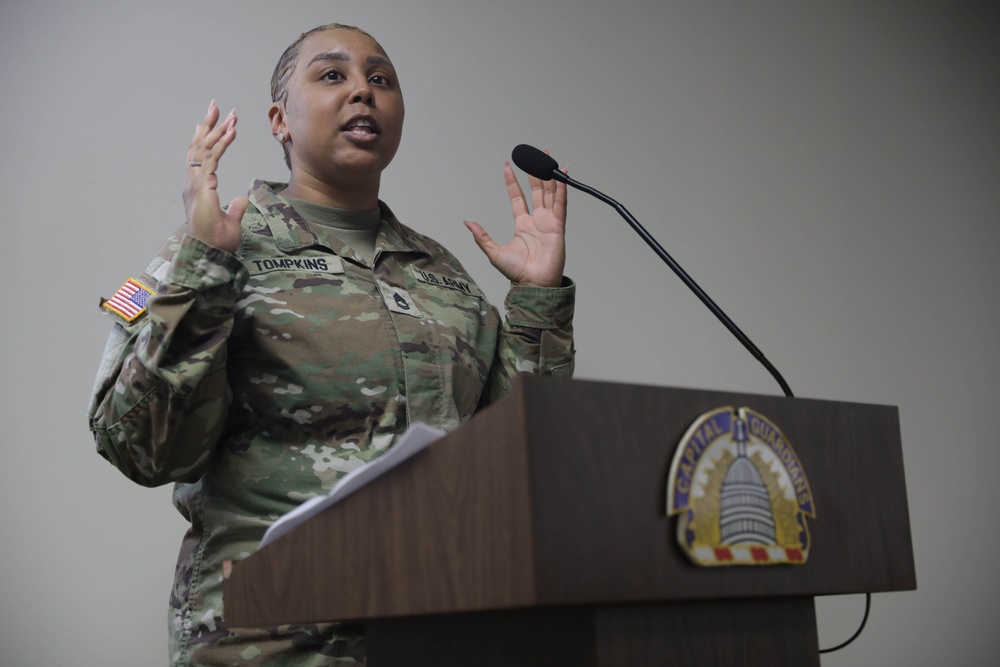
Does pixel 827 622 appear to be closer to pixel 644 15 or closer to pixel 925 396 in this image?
pixel 925 396

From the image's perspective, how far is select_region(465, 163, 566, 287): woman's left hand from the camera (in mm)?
1691

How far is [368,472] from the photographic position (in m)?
0.85

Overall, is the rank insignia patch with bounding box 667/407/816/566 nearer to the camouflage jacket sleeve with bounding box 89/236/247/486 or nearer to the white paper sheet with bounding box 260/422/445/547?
the white paper sheet with bounding box 260/422/445/547

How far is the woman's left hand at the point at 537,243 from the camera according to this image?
1.69 m

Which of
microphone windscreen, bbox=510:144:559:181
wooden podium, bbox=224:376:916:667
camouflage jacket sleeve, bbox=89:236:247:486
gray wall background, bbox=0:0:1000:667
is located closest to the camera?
wooden podium, bbox=224:376:916:667

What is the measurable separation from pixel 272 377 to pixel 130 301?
0.21m

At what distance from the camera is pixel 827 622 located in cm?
232

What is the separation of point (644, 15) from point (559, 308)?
1.07 metres

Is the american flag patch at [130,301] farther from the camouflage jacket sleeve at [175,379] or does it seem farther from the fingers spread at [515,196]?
the fingers spread at [515,196]

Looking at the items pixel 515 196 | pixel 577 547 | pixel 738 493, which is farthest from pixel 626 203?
pixel 577 547

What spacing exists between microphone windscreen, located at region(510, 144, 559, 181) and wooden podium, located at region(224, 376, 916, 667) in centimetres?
66

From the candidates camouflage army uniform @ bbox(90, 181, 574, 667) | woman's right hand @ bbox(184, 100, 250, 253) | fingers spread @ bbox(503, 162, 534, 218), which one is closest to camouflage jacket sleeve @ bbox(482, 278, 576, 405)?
camouflage army uniform @ bbox(90, 181, 574, 667)

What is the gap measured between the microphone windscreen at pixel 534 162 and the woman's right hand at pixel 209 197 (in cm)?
40

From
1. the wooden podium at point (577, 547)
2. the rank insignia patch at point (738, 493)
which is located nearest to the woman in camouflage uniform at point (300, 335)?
the wooden podium at point (577, 547)
